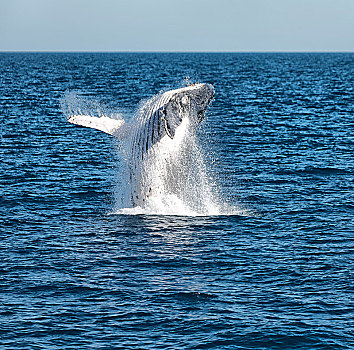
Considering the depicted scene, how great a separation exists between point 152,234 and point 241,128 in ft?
102

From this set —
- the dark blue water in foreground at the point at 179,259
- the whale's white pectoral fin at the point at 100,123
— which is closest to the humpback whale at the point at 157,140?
the whale's white pectoral fin at the point at 100,123

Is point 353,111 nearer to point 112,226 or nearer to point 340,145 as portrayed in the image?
point 340,145

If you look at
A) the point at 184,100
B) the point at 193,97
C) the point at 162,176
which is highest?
the point at 193,97

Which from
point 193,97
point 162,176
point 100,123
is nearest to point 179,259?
point 162,176

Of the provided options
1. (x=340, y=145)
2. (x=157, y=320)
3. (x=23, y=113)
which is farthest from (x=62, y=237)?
(x=23, y=113)

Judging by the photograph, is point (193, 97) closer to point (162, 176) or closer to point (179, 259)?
point (162, 176)

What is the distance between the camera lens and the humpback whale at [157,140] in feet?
74.7

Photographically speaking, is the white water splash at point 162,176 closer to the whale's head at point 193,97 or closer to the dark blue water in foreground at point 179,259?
the whale's head at point 193,97

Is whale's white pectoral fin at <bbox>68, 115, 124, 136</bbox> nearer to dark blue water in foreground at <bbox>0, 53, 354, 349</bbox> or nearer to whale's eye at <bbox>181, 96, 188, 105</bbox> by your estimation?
dark blue water in foreground at <bbox>0, 53, 354, 349</bbox>

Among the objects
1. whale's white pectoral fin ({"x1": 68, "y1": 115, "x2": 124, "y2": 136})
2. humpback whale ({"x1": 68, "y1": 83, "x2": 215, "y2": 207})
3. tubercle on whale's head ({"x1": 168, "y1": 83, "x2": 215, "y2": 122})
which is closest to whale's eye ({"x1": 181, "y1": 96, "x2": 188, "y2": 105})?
humpback whale ({"x1": 68, "y1": 83, "x2": 215, "y2": 207})

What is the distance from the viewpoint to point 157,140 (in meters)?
24.7

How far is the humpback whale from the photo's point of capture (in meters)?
22.8

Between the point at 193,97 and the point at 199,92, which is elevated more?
the point at 199,92

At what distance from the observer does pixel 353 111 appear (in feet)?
220
